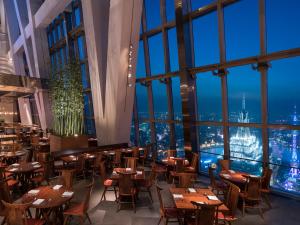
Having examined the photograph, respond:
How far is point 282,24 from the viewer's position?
19.4 ft

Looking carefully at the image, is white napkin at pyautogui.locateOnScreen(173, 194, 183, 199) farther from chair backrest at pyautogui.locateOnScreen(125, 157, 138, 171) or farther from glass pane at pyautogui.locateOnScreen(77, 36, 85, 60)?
glass pane at pyautogui.locateOnScreen(77, 36, 85, 60)

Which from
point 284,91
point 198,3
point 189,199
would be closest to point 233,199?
point 189,199

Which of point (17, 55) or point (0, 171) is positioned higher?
point (17, 55)

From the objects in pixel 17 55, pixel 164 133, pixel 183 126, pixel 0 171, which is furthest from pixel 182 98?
pixel 17 55

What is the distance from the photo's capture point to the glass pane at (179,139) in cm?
855

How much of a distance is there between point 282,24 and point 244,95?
76.7 inches

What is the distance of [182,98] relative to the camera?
7812 millimetres

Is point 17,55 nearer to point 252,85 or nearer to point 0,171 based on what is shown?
point 0,171

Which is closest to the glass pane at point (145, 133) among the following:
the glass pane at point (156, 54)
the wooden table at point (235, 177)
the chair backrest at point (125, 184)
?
the glass pane at point (156, 54)

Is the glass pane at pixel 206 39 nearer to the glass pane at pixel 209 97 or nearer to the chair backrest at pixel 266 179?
the glass pane at pixel 209 97

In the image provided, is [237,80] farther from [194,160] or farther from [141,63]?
[141,63]

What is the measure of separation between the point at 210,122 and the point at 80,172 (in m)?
4.40

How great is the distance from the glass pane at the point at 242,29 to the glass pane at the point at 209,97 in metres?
0.88

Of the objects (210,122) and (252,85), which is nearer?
(252,85)
